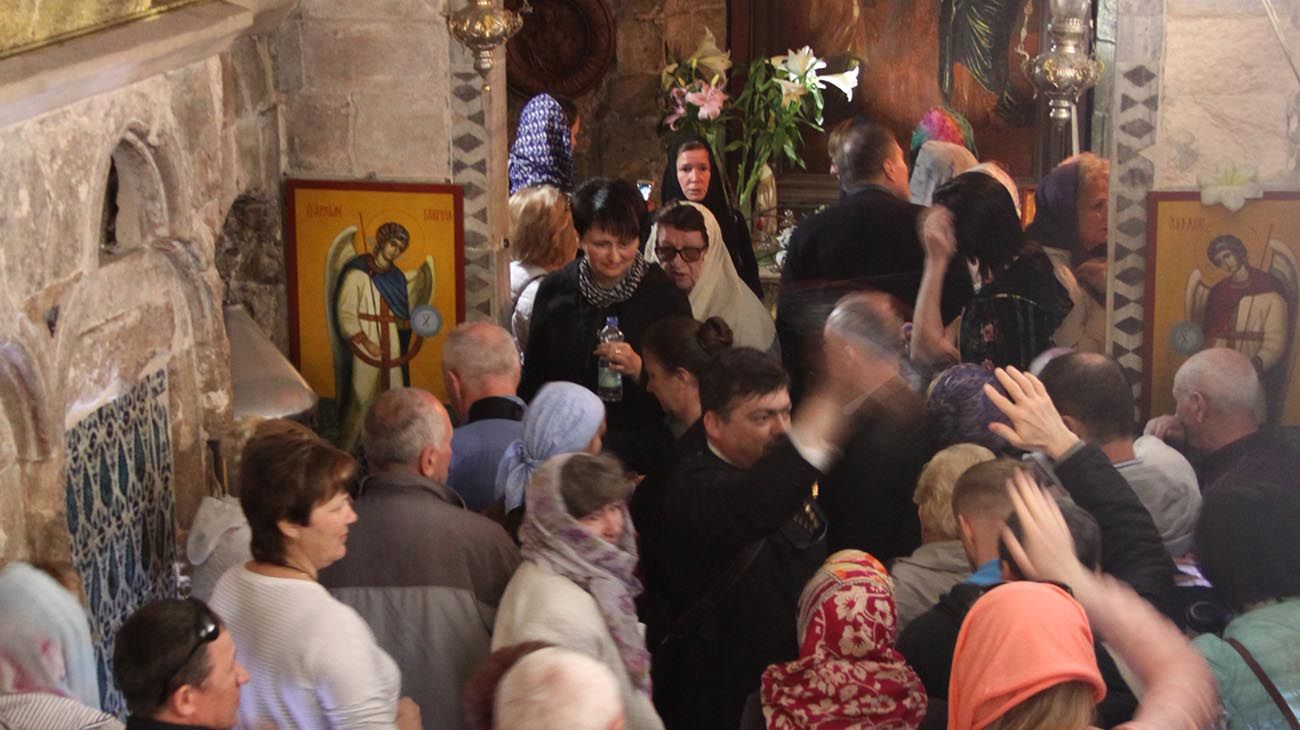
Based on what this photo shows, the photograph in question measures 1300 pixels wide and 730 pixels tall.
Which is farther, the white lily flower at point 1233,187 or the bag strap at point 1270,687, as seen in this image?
the white lily flower at point 1233,187

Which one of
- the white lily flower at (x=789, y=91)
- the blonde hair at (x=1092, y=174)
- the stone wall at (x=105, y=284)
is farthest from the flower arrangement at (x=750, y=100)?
the stone wall at (x=105, y=284)

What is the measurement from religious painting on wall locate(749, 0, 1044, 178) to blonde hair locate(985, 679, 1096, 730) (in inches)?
302

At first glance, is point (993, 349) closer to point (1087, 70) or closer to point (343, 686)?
point (1087, 70)

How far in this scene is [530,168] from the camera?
291 inches

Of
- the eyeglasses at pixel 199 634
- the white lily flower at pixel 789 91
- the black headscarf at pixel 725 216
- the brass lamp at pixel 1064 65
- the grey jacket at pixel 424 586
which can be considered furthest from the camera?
the white lily flower at pixel 789 91

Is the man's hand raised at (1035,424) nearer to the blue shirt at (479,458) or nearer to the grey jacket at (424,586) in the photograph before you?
the grey jacket at (424,586)

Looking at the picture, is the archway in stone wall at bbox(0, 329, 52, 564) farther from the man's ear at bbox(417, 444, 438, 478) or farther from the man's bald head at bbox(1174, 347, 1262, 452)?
the man's bald head at bbox(1174, 347, 1262, 452)

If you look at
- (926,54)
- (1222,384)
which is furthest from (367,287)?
(926,54)

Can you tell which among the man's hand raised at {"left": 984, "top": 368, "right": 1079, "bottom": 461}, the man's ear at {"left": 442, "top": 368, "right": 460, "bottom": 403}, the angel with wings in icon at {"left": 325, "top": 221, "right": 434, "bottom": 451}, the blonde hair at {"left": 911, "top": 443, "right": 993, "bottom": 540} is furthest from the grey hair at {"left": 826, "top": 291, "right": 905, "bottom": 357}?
the angel with wings in icon at {"left": 325, "top": 221, "right": 434, "bottom": 451}

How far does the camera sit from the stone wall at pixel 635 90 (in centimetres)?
1041

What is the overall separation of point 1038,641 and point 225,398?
8.86ft

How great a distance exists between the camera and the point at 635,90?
34.6ft

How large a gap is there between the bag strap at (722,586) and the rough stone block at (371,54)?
234cm

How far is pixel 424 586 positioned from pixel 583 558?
36 centimetres
